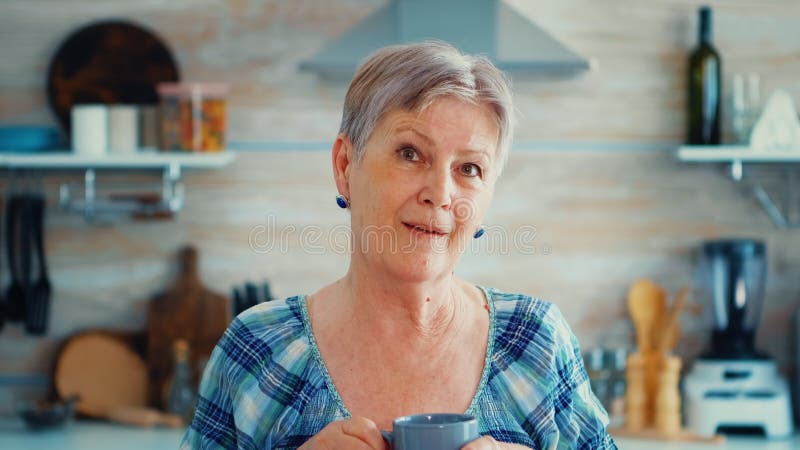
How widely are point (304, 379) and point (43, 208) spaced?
73.0 inches

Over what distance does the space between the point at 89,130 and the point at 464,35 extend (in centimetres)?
98

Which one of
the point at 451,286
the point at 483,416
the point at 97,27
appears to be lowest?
the point at 483,416

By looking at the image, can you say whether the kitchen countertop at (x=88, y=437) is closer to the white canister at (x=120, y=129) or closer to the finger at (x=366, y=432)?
the white canister at (x=120, y=129)

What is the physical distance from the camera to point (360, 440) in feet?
3.75

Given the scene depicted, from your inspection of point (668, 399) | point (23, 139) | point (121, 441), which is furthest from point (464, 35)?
point (121, 441)

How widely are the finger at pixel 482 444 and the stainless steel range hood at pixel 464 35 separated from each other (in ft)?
5.33

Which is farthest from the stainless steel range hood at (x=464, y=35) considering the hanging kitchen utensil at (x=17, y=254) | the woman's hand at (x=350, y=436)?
the woman's hand at (x=350, y=436)

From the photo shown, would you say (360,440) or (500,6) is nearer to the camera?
(360,440)

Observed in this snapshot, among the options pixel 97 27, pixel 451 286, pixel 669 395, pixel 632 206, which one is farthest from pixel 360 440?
pixel 97 27

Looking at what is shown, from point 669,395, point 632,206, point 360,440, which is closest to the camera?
point 360,440

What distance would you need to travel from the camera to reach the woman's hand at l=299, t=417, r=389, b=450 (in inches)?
44.8

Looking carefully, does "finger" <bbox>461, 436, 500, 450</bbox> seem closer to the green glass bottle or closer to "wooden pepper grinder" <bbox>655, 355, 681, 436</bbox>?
"wooden pepper grinder" <bbox>655, 355, 681, 436</bbox>

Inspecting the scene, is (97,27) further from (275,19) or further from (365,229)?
(365,229)

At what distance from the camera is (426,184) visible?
125 centimetres
